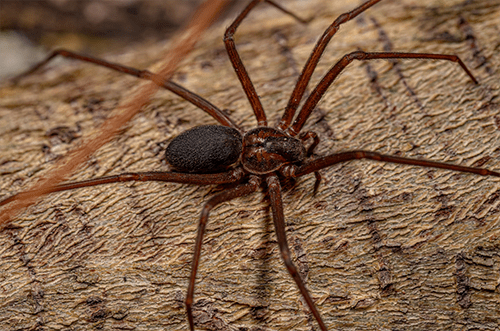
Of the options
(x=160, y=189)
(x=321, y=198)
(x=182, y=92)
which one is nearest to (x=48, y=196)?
(x=160, y=189)

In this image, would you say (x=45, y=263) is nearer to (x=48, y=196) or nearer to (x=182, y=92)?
(x=48, y=196)

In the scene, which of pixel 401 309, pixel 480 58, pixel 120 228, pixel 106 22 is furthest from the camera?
pixel 106 22

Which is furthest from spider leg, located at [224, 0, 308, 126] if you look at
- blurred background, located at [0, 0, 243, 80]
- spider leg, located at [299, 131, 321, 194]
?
blurred background, located at [0, 0, 243, 80]

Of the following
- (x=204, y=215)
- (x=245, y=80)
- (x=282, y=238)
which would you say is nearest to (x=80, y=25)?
(x=245, y=80)

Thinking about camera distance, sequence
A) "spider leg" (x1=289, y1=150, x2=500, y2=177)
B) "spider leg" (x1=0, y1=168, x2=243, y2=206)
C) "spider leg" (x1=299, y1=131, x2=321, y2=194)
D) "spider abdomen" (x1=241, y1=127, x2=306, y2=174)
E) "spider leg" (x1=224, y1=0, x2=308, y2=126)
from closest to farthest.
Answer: "spider leg" (x1=289, y1=150, x2=500, y2=177)
"spider leg" (x1=0, y1=168, x2=243, y2=206)
"spider leg" (x1=299, y1=131, x2=321, y2=194)
"spider abdomen" (x1=241, y1=127, x2=306, y2=174)
"spider leg" (x1=224, y1=0, x2=308, y2=126)

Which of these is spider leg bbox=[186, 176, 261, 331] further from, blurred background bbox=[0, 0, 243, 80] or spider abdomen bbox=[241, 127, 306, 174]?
blurred background bbox=[0, 0, 243, 80]

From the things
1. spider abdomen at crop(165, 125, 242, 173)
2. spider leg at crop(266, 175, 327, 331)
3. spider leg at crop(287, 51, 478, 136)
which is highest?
spider leg at crop(287, 51, 478, 136)

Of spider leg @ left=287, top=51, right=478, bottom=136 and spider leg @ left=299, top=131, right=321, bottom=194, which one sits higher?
spider leg @ left=287, top=51, right=478, bottom=136

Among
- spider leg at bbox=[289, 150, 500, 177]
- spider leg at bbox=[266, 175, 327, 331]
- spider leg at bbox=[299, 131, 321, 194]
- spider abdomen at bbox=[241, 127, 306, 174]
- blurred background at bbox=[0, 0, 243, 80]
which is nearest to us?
spider leg at bbox=[266, 175, 327, 331]
